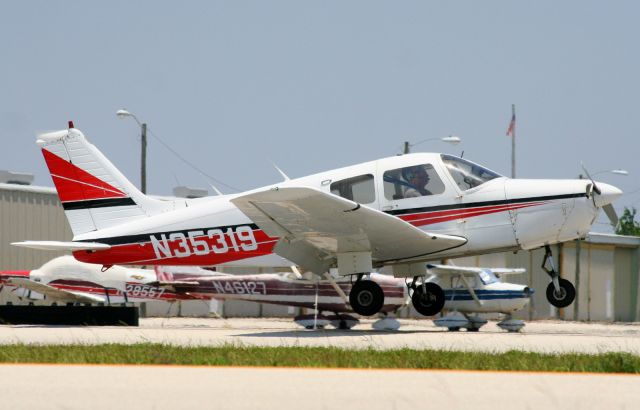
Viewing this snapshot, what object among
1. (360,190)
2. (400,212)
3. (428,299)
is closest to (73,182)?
(360,190)

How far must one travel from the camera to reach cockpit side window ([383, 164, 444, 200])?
18953 mm

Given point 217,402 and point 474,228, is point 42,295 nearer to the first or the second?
point 474,228

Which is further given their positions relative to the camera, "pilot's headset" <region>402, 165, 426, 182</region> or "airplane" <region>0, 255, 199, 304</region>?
"airplane" <region>0, 255, 199, 304</region>

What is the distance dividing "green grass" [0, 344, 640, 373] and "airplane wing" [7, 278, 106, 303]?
17.1 m

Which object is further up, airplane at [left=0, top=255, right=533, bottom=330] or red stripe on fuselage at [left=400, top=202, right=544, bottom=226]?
red stripe on fuselage at [left=400, top=202, right=544, bottom=226]

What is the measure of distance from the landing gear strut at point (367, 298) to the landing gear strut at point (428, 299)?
1.66 meters

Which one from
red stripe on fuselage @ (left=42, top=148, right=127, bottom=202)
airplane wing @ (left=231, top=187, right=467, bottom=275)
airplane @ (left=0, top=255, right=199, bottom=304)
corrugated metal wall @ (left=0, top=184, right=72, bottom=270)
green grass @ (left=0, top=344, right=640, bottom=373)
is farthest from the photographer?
corrugated metal wall @ (left=0, top=184, right=72, bottom=270)

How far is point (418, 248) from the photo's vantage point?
1938 cm

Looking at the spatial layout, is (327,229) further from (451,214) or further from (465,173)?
(465,173)

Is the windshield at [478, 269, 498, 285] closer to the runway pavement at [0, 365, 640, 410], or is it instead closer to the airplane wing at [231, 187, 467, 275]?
the airplane wing at [231, 187, 467, 275]

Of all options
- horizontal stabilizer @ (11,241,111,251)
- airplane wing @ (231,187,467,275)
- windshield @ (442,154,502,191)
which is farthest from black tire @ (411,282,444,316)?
horizontal stabilizer @ (11,241,111,251)

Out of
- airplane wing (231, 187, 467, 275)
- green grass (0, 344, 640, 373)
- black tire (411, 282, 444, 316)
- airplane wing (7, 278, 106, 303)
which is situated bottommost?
airplane wing (7, 278, 106, 303)

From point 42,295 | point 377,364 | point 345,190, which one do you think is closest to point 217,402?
point 377,364

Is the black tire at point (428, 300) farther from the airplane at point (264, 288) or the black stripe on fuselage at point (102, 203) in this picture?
the black stripe on fuselage at point (102, 203)
